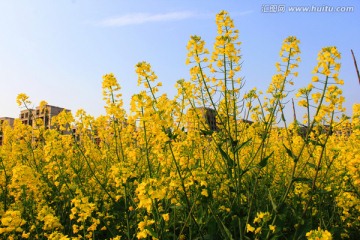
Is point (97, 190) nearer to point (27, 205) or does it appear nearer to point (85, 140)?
point (27, 205)

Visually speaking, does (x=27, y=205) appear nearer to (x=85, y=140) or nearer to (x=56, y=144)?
(x=56, y=144)

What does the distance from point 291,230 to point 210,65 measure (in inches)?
79.8

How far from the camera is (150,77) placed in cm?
308

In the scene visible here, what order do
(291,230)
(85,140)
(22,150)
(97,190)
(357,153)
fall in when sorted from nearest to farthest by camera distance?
(357,153)
(291,230)
(97,190)
(22,150)
(85,140)

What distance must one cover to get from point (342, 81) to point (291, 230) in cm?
194

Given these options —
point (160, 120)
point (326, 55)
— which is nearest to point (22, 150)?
point (160, 120)

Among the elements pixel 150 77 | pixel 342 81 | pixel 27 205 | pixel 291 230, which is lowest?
pixel 291 230

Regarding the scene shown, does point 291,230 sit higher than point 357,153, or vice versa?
point 357,153

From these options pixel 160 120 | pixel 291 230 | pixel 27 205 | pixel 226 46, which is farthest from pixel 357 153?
pixel 27 205

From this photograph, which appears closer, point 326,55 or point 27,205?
point 326,55

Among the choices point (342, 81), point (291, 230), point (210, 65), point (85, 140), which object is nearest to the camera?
point (342, 81)

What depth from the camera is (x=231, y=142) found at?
280 centimetres

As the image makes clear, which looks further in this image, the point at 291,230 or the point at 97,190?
the point at 97,190

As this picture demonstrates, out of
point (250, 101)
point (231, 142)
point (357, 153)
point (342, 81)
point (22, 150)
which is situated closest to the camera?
point (342, 81)
